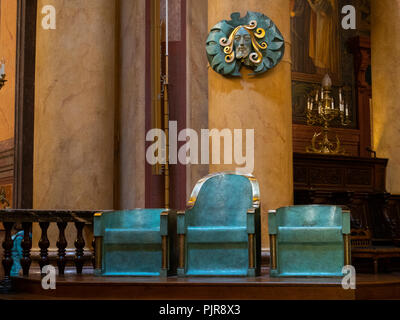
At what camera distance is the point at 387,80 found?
10836mm

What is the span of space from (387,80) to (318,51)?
4.80m

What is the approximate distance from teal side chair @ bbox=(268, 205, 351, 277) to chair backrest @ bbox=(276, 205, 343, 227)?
1.9 inches

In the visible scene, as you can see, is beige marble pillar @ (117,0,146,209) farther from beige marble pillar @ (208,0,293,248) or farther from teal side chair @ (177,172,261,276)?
teal side chair @ (177,172,261,276)

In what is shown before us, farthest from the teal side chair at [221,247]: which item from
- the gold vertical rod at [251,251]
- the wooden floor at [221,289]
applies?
the wooden floor at [221,289]

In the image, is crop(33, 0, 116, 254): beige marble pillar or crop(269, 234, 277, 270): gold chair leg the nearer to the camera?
crop(269, 234, 277, 270): gold chair leg

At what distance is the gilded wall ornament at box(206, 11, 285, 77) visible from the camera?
6719 mm

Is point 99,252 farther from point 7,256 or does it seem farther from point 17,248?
point 17,248

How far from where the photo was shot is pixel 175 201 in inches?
348

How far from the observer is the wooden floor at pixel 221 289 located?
15.7 feet

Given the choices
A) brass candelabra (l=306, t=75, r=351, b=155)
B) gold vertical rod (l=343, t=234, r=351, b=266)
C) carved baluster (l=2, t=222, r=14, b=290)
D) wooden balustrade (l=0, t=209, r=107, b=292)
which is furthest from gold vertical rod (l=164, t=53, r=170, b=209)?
brass candelabra (l=306, t=75, r=351, b=155)

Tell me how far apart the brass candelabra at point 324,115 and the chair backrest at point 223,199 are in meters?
7.73

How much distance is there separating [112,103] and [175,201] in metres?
1.42

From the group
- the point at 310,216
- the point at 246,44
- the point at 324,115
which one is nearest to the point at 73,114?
the point at 246,44
